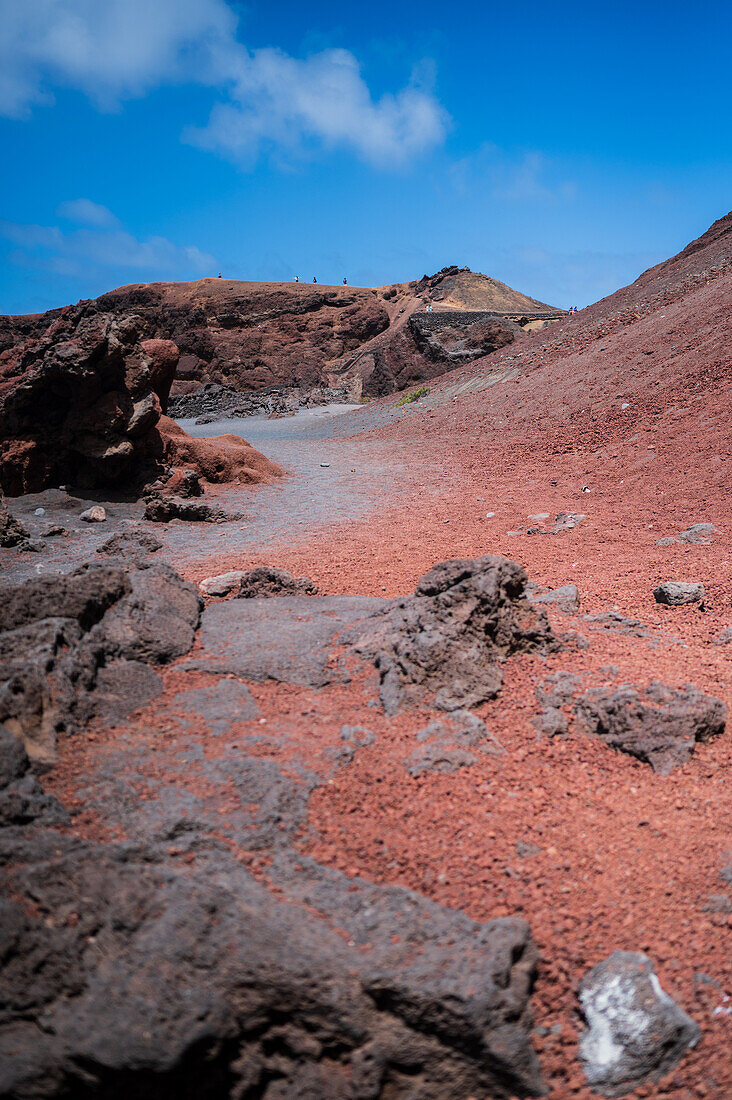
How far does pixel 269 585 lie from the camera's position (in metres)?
5.66

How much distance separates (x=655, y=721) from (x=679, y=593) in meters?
2.30

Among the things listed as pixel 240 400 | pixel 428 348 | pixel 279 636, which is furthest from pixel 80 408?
pixel 240 400

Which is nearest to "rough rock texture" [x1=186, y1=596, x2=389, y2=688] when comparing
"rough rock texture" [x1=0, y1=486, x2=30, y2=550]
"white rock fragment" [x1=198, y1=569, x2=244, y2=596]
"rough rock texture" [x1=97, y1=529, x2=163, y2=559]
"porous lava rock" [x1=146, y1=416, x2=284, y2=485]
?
"white rock fragment" [x1=198, y1=569, x2=244, y2=596]

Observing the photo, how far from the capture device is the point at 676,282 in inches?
778

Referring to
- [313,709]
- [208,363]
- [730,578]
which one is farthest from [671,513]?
[208,363]

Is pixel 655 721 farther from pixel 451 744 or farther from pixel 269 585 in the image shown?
pixel 269 585

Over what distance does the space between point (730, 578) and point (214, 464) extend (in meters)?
9.38

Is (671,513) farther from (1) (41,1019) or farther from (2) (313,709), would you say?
(1) (41,1019)

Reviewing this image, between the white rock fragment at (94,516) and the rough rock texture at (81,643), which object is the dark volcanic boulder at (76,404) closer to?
the white rock fragment at (94,516)

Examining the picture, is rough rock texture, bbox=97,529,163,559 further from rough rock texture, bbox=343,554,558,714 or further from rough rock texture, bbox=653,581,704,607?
rough rock texture, bbox=653,581,704,607

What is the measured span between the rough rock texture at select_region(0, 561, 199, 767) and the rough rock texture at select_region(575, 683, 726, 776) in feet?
8.18

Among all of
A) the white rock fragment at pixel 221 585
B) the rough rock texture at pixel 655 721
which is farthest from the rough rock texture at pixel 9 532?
the rough rock texture at pixel 655 721

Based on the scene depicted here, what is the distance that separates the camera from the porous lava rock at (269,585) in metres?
5.60

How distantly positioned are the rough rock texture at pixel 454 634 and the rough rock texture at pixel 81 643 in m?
1.28
